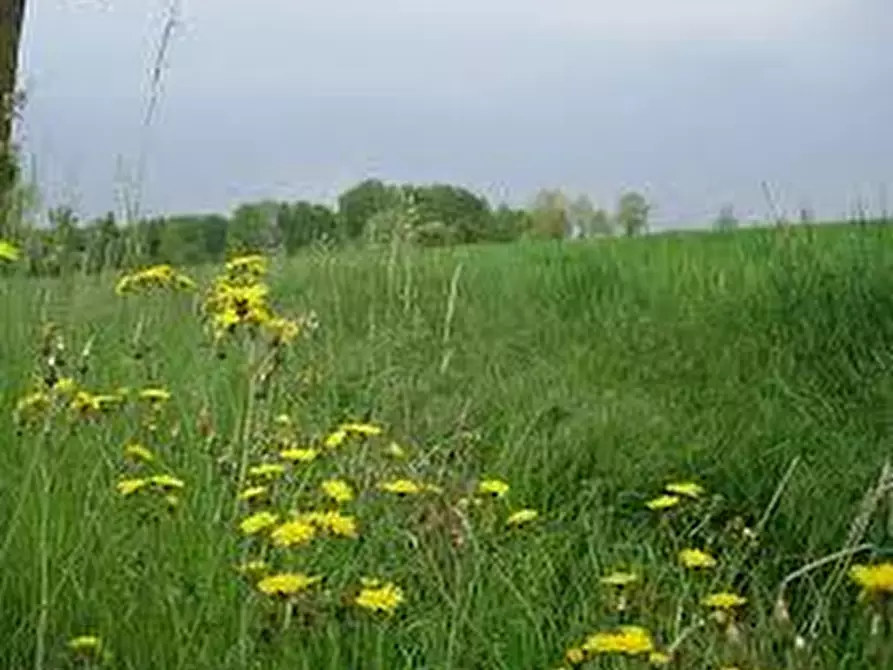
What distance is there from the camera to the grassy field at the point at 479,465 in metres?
2.81

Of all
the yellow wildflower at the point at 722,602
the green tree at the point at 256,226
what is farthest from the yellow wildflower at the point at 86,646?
the green tree at the point at 256,226

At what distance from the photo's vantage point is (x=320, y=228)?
8758 millimetres

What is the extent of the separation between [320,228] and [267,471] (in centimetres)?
558

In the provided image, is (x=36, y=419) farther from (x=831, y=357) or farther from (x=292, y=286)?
(x=292, y=286)

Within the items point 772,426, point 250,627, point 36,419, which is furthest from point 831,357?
point 250,627

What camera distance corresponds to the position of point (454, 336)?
6.41m

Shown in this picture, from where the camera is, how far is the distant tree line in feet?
15.9

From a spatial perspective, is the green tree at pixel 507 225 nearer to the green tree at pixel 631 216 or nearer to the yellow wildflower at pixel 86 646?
the green tree at pixel 631 216

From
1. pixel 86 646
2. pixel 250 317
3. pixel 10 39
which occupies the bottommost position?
pixel 86 646

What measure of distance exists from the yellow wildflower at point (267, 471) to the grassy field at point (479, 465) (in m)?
0.01

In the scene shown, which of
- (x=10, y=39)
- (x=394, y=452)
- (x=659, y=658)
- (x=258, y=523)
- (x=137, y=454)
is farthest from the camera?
(x=10, y=39)

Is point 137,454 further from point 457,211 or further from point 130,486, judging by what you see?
point 457,211

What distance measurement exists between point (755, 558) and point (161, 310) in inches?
96.6

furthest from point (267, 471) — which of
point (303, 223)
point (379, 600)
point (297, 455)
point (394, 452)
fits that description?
point (303, 223)
